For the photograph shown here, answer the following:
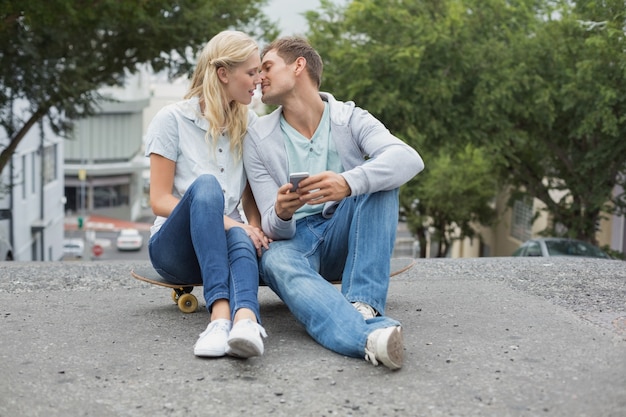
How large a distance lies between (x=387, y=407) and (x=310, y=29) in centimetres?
1891

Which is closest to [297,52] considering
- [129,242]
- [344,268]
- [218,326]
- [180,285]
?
[344,268]

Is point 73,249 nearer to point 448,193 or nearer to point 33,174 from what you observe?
point 33,174

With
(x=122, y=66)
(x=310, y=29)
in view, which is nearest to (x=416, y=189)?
(x=310, y=29)

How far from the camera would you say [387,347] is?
12.5 feet

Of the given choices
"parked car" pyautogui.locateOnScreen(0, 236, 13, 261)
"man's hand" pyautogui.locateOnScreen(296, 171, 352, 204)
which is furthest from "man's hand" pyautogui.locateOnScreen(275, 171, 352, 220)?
"parked car" pyautogui.locateOnScreen(0, 236, 13, 261)

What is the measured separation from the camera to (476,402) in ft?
11.4

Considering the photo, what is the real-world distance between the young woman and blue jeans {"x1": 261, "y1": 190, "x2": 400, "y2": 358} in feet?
0.54

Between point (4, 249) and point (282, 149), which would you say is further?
point (4, 249)

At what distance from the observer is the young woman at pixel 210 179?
4336mm

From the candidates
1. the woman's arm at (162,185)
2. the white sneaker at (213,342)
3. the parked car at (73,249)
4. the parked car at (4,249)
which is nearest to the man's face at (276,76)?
the woman's arm at (162,185)

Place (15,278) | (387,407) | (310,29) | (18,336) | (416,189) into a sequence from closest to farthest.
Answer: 1. (387,407)
2. (18,336)
3. (15,278)
4. (310,29)
5. (416,189)

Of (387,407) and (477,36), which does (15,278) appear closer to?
(387,407)

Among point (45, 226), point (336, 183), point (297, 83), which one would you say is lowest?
point (45, 226)

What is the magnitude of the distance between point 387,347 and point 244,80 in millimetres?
1617
